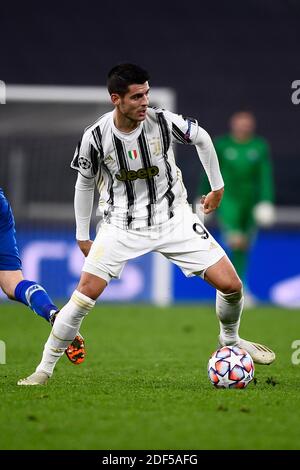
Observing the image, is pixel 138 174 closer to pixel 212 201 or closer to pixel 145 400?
pixel 212 201

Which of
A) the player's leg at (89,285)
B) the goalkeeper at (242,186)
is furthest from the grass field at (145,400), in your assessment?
the goalkeeper at (242,186)

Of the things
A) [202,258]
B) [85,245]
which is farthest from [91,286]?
[202,258]

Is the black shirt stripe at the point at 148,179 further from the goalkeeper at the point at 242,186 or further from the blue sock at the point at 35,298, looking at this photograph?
the goalkeeper at the point at 242,186

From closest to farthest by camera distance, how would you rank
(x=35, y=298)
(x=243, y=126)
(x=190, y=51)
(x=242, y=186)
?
(x=35, y=298) → (x=243, y=126) → (x=242, y=186) → (x=190, y=51)

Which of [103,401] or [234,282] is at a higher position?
[234,282]

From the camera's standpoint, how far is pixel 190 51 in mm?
18031

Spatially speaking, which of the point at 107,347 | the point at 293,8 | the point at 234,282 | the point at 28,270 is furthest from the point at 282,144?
the point at 234,282

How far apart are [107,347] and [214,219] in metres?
6.87

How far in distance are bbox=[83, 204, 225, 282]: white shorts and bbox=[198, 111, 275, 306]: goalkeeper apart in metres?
7.80

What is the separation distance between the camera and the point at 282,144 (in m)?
17.8

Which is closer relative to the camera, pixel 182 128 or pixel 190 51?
pixel 182 128

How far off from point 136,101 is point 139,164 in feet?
1.46

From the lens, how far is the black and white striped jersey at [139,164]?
23.9ft
